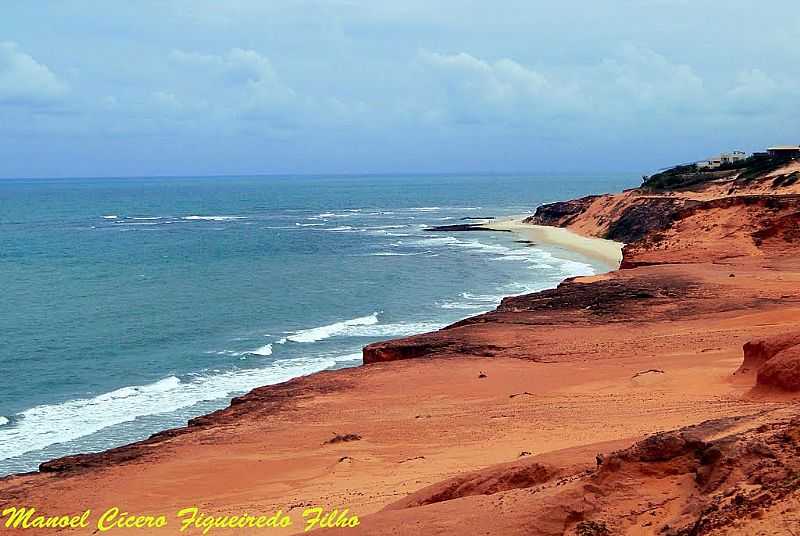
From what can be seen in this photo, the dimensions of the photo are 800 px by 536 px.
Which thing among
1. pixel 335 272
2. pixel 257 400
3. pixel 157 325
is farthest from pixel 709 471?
pixel 335 272

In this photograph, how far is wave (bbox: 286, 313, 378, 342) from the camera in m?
31.4

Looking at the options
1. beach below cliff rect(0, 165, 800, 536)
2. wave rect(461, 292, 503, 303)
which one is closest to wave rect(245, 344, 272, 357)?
beach below cliff rect(0, 165, 800, 536)

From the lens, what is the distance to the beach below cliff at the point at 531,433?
7.44 meters

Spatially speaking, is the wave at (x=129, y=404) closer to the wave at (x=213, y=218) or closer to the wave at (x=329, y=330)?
the wave at (x=329, y=330)

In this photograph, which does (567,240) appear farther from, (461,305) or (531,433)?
(531,433)

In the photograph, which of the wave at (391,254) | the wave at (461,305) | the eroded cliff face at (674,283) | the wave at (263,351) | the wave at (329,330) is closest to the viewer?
the eroded cliff face at (674,283)

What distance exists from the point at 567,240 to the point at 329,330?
133ft

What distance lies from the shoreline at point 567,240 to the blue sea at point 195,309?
162 cm

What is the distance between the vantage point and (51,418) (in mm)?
22094

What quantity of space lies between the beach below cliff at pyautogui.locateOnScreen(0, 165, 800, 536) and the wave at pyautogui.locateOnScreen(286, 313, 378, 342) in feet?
25.3

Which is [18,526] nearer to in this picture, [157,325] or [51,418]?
[51,418]

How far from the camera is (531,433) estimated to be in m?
14.0

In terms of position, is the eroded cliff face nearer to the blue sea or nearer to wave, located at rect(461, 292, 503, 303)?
the blue sea

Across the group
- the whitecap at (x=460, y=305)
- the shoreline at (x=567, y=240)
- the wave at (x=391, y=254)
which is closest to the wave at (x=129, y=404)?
the whitecap at (x=460, y=305)
